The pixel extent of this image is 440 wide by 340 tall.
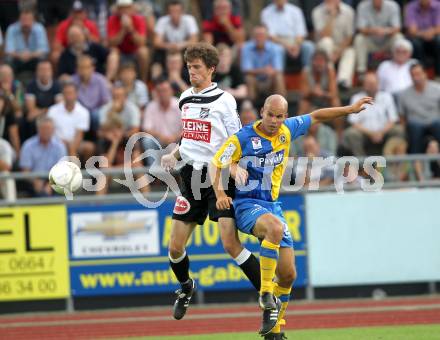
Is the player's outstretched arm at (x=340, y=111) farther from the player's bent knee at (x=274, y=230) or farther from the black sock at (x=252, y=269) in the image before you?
the black sock at (x=252, y=269)

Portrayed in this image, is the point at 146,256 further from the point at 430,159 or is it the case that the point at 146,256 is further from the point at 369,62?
the point at 369,62

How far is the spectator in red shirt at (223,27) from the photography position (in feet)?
52.9

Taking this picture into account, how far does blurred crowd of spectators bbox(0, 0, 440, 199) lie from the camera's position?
14.3m

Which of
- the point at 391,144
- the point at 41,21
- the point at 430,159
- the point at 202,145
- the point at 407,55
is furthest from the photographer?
the point at 41,21

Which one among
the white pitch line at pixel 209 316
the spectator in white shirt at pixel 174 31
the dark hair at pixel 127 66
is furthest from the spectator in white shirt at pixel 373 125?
the dark hair at pixel 127 66

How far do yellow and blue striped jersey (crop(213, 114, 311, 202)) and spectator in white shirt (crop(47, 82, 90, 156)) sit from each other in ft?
20.3

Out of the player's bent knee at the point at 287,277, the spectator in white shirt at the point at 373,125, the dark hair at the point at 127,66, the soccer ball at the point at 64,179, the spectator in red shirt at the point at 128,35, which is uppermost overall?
the spectator in red shirt at the point at 128,35

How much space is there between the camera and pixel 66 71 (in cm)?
1576

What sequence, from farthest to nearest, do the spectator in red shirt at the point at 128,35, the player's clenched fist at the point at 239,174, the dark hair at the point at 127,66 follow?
the spectator in red shirt at the point at 128,35, the dark hair at the point at 127,66, the player's clenched fist at the point at 239,174

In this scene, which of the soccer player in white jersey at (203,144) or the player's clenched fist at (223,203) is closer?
the player's clenched fist at (223,203)

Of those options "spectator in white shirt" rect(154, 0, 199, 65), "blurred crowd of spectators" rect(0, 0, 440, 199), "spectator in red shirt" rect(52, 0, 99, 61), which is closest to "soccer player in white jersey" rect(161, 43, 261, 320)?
"blurred crowd of spectators" rect(0, 0, 440, 199)

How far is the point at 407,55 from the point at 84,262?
5972mm

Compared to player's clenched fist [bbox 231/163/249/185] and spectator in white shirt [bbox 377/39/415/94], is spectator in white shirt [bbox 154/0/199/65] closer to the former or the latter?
spectator in white shirt [bbox 377/39/415/94]

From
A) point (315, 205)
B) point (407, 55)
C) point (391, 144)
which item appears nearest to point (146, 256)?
point (315, 205)
